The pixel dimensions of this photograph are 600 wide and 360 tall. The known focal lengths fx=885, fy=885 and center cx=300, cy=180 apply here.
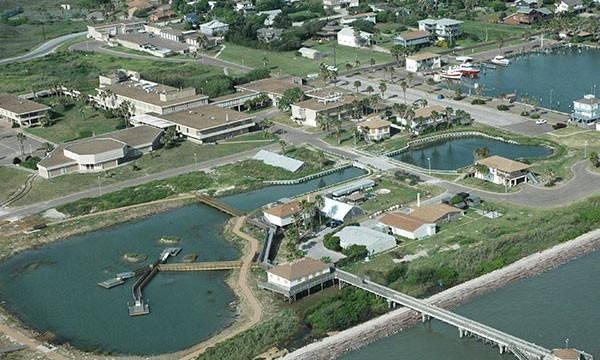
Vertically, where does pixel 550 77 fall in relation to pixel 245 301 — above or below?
below

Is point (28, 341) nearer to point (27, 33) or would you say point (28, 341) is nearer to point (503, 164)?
point (503, 164)

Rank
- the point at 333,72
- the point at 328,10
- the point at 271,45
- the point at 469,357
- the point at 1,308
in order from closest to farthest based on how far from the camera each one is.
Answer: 1. the point at 469,357
2. the point at 1,308
3. the point at 333,72
4. the point at 271,45
5. the point at 328,10

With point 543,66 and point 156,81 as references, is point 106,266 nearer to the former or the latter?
point 156,81

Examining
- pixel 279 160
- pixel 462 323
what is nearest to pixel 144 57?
pixel 279 160

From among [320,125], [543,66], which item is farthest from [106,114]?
[543,66]

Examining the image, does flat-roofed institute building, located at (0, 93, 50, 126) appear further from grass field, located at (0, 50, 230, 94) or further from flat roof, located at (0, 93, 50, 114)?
grass field, located at (0, 50, 230, 94)

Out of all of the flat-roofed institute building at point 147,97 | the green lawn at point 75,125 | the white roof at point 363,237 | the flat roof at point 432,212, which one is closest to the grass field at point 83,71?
the flat-roofed institute building at point 147,97
